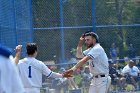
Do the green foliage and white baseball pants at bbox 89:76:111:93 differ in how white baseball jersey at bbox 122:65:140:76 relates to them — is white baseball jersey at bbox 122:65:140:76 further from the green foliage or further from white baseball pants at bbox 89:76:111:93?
white baseball pants at bbox 89:76:111:93

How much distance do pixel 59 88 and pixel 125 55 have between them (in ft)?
8.95

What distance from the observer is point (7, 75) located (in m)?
4.57

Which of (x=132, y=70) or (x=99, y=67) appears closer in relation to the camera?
(x=99, y=67)

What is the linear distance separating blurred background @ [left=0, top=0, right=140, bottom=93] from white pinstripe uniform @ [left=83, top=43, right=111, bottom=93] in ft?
15.6

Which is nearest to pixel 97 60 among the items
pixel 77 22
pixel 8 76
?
pixel 8 76

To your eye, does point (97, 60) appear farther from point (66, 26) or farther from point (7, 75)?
point (66, 26)

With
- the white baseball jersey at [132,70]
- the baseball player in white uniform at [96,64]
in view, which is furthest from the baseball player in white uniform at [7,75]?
the white baseball jersey at [132,70]

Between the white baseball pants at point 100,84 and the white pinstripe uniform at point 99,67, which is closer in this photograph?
the white pinstripe uniform at point 99,67

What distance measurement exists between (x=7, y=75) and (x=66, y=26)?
1160cm

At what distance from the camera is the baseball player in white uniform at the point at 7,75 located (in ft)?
15.0

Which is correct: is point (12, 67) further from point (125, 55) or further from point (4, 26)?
point (125, 55)

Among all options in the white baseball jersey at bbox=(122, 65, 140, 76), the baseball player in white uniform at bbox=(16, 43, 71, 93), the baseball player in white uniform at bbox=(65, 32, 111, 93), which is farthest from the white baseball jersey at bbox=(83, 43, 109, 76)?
the white baseball jersey at bbox=(122, 65, 140, 76)

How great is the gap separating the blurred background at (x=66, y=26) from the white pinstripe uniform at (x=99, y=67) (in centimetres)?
476

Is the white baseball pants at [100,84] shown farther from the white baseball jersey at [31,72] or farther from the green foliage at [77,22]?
the green foliage at [77,22]
